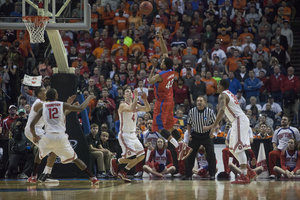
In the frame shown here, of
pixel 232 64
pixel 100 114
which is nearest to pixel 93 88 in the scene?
pixel 100 114

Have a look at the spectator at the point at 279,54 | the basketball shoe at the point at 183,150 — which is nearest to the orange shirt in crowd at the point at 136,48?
the spectator at the point at 279,54

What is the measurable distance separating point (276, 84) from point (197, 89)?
281cm

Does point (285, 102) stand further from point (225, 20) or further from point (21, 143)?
point (21, 143)

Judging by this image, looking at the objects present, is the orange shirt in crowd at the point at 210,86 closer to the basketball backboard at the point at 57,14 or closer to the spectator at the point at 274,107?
the spectator at the point at 274,107

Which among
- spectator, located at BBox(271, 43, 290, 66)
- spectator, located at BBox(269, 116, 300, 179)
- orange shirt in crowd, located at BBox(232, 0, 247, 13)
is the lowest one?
spectator, located at BBox(269, 116, 300, 179)

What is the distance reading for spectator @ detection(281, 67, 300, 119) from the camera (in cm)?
1482

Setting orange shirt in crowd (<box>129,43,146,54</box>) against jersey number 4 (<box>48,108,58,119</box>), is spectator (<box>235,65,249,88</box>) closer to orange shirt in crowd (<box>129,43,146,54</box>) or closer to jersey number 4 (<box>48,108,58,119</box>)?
orange shirt in crowd (<box>129,43,146,54</box>)

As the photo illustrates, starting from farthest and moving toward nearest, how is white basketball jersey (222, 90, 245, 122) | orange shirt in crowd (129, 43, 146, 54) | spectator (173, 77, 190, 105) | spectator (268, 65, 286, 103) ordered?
orange shirt in crowd (129, 43, 146, 54) < spectator (268, 65, 286, 103) < spectator (173, 77, 190, 105) < white basketball jersey (222, 90, 245, 122)

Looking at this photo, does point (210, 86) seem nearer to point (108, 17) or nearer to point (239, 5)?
point (239, 5)

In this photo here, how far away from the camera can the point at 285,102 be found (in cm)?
1496

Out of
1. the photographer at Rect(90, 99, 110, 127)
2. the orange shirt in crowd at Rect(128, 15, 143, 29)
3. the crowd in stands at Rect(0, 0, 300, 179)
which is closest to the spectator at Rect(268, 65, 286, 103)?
the crowd in stands at Rect(0, 0, 300, 179)

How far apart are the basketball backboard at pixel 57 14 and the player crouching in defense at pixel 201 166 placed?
4471 millimetres

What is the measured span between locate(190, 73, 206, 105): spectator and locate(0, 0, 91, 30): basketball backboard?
5736mm

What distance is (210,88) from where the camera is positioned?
1467 cm
